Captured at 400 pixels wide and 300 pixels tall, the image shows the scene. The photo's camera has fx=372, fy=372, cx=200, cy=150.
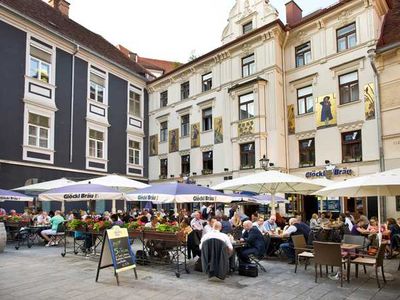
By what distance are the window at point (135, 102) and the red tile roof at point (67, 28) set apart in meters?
1.58

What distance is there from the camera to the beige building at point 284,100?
18984 millimetres

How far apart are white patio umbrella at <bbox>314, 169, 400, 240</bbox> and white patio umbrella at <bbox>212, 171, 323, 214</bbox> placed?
213 centimetres

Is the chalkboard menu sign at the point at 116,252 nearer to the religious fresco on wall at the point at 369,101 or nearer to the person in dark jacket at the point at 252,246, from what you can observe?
the person in dark jacket at the point at 252,246

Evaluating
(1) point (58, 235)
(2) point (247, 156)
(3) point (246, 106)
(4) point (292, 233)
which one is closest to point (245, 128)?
(3) point (246, 106)

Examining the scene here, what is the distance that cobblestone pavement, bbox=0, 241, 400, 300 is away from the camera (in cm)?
679

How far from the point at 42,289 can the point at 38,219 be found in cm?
847

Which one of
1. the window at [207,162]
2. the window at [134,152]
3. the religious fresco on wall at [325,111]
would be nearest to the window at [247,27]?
the religious fresco on wall at [325,111]

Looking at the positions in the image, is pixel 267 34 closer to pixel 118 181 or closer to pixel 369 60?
pixel 369 60

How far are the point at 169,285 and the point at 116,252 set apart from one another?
1.41m

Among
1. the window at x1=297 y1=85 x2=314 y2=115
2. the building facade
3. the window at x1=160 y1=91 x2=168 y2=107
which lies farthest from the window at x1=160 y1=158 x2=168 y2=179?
the window at x1=297 y1=85 x2=314 y2=115

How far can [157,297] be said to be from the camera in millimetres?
6656

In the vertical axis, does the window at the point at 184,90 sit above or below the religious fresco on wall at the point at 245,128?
above

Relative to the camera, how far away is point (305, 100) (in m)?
21.5

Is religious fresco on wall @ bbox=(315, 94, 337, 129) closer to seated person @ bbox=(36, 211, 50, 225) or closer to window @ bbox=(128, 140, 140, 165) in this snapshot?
window @ bbox=(128, 140, 140, 165)
